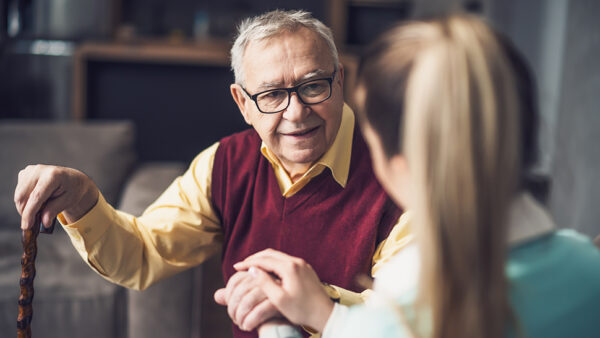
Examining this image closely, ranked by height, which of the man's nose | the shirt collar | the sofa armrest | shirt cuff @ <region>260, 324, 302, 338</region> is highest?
the man's nose

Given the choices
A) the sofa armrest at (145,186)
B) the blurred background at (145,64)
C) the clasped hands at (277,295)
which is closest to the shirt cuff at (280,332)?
the clasped hands at (277,295)

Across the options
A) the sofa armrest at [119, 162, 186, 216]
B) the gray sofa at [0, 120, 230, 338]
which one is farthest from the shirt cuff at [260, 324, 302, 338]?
the sofa armrest at [119, 162, 186, 216]

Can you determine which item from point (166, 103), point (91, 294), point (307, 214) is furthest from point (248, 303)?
point (166, 103)

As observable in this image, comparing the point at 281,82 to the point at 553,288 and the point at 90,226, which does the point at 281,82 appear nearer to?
the point at 90,226

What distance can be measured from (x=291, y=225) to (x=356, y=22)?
11.4 ft

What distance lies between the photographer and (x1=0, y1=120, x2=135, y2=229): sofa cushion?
217 centimetres

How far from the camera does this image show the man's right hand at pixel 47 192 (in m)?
0.97

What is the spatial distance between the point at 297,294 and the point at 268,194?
17.0 inches

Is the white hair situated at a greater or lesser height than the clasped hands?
greater

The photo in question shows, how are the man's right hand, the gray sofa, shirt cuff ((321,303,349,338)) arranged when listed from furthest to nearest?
the gray sofa
the man's right hand
shirt cuff ((321,303,349,338))

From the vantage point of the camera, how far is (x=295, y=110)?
1.10 metres

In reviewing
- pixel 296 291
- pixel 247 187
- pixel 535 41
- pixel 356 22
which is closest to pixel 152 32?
pixel 356 22

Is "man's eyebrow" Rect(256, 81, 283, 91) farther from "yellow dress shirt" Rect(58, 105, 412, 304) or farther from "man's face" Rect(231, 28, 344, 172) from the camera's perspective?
"yellow dress shirt" Rect(58, 105, 412, 304)

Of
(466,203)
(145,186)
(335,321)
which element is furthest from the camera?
(145,186)
